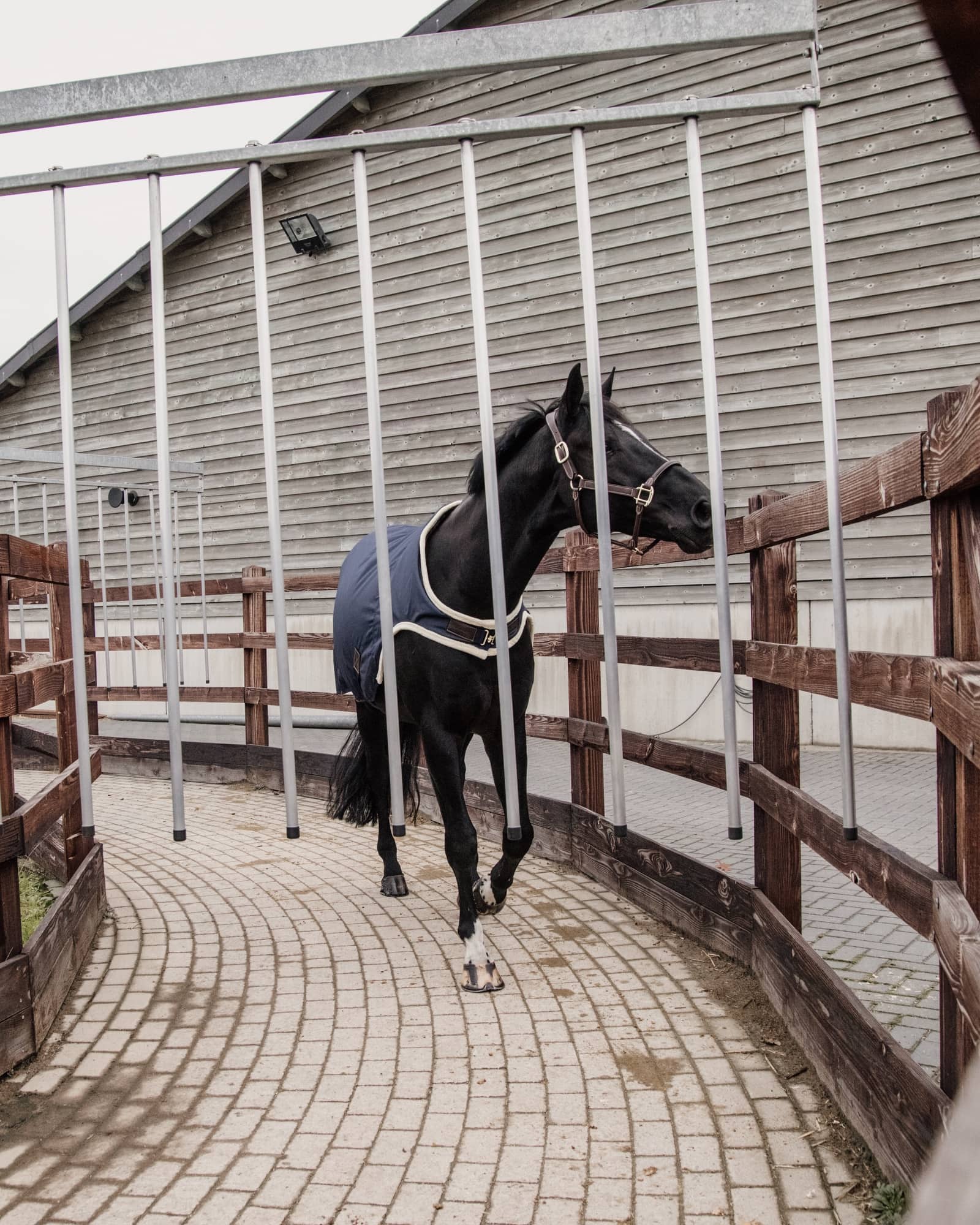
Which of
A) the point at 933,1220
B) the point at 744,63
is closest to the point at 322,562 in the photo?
the point at 744,63

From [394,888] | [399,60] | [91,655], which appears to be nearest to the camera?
[399,60]

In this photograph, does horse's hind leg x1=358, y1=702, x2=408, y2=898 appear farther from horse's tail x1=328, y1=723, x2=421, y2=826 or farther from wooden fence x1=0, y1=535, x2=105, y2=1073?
wooden fence x1=0, y1=535, x2=105, y2=1073

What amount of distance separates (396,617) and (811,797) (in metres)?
1.68

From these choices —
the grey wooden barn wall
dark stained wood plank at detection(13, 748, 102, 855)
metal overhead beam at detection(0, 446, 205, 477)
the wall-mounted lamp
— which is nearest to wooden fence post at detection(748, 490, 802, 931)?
dark stained wood plank at detection(13, 748, 102, 855)

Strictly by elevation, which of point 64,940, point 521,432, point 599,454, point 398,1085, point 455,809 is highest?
point 521,432

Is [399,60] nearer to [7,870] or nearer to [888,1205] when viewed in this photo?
[7,870]

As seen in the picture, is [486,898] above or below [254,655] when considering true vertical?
below

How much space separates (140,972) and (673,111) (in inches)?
126

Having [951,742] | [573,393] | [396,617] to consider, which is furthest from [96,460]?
[951,742]

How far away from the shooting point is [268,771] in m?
7.59

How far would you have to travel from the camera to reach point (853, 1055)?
2375 mm

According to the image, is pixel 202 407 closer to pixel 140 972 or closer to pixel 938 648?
pixel 140 972

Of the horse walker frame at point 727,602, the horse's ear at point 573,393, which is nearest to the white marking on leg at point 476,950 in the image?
the horse walker frame at point 727,602

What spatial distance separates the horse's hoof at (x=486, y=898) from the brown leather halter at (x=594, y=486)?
149 centimetres
